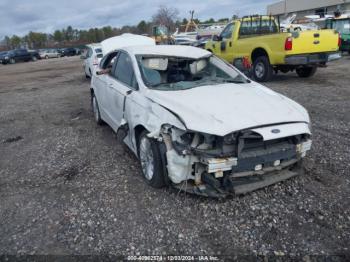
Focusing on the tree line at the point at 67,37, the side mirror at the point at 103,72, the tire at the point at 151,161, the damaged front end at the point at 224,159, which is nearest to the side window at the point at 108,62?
the side mirror at the point at 103,72

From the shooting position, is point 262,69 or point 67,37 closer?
point 262,69

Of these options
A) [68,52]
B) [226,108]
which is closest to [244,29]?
[226,108]

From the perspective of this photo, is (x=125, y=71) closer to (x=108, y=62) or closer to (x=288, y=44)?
(x=108, y=62)

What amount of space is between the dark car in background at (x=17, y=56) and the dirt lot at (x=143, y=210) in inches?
1414

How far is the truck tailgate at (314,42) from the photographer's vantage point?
925 centimetres

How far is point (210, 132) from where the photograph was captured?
3104mm

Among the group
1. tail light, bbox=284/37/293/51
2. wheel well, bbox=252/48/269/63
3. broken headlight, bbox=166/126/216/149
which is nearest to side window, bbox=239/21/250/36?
wheel well, bbox=252/48/269/63

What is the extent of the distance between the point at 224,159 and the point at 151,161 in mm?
924

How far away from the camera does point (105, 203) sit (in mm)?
3621

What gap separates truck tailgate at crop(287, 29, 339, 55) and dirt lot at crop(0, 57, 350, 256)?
4.47m

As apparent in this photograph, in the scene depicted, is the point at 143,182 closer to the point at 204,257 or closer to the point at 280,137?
the point at 204,257

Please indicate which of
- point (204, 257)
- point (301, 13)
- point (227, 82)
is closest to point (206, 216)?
point (204, 257)

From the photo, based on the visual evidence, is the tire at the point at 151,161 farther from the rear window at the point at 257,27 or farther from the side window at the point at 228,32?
the side window at the point at 228,32

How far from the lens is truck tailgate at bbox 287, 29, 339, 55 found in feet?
30.3
